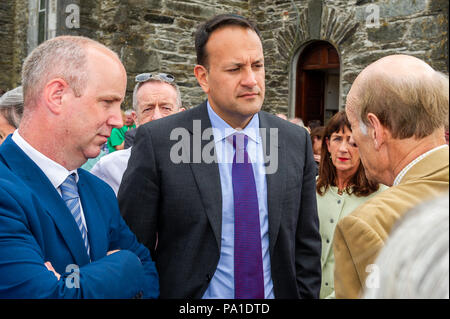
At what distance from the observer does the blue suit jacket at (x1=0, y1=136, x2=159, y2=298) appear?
121 centimetres

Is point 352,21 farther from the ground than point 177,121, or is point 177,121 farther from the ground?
point 352,21

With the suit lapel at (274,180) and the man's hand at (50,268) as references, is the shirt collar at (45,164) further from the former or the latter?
the suit lapel at (274,180)

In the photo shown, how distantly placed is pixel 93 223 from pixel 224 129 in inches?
30.6

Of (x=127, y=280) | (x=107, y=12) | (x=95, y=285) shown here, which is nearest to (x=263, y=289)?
(x=127, y=280)

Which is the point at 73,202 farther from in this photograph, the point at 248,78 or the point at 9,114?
the point at 9,114

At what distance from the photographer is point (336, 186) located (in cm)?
309

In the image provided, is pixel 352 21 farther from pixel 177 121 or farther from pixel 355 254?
pixel 355 254

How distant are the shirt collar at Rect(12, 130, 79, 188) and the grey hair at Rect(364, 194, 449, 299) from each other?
3.72 feet

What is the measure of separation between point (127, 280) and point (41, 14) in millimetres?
11179

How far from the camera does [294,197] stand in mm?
2076

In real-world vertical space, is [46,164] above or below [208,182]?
above

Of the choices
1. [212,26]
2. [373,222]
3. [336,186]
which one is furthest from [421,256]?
[336,186]

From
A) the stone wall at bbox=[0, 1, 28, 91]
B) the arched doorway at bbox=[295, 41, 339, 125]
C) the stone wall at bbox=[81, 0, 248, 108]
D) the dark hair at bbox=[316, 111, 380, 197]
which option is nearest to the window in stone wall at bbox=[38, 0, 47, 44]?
the stone wall at bbox=[0, 1, 28, 91]

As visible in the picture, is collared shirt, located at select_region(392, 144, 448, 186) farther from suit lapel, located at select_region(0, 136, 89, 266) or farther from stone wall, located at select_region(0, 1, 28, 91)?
stone wall, located at select_region(0, 1, 28, 91)
